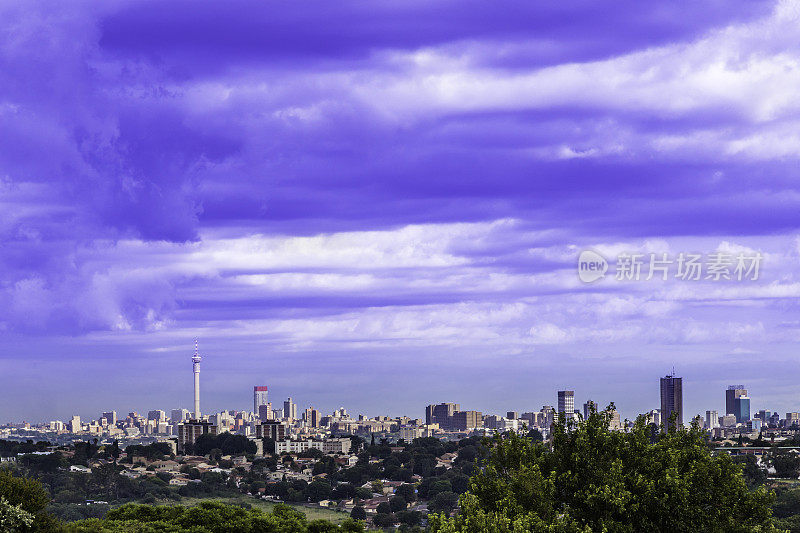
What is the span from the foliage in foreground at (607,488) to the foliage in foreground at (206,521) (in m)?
12.2

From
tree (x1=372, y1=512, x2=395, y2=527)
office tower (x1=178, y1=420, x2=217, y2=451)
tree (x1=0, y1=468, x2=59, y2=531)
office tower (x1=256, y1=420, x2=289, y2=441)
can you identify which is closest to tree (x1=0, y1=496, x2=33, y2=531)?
tree (x1=0, y1=468, x2=59, y2=531)

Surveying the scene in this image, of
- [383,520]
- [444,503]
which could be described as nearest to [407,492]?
[444,503]

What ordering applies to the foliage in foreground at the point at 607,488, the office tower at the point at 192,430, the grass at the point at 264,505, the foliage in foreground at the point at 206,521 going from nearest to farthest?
the foliage in foreground at the point at 607,488 → the foliage in foreground at the point at 206,521 → the grass at the point at 264,505 → the office tower at the point at 192,430

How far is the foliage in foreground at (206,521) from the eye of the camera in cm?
2922

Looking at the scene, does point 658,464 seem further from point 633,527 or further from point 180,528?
point 180,528

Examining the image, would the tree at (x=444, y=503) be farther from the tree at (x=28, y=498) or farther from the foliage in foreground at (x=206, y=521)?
the tree at (x=28, y=498)

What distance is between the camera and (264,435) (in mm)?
165125

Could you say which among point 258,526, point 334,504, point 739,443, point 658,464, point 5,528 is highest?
point 658,464

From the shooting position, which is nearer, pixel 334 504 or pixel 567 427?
pixel 567 427

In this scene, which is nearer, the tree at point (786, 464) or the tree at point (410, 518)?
the tree at point (786, 464)

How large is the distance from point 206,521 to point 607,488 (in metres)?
16.4

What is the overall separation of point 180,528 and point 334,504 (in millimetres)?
79451

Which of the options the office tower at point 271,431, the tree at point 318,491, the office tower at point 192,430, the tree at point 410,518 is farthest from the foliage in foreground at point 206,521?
the office tower at point 271,431

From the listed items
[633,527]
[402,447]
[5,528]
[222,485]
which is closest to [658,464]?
[633,527]
